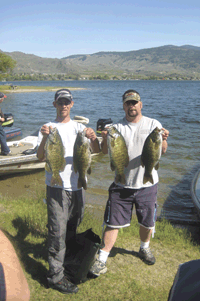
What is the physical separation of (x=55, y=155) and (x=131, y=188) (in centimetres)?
136

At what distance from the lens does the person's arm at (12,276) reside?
1347 mm

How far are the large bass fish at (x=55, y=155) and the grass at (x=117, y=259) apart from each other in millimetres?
958

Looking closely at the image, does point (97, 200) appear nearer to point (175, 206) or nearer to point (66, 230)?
point (175, 206)

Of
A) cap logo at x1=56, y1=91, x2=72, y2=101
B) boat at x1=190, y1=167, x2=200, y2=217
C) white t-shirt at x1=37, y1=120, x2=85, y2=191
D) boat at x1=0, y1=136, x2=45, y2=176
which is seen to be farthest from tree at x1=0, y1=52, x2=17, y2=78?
white t-shirt at x1=37, y1=120, x2=85, y2=191

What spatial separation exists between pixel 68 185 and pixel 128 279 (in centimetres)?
183

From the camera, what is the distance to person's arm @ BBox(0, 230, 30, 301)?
1.35 m

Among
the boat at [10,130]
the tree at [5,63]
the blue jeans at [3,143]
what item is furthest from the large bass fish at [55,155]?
the tree at [5,63]

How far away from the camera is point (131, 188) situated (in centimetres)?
377

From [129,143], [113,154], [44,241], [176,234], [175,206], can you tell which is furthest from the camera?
[175,206]

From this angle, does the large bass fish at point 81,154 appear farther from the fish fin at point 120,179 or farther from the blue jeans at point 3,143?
the blue jeans at point 3,143

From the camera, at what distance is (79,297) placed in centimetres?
346

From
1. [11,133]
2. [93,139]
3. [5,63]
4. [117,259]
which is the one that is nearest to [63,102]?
[93,139]

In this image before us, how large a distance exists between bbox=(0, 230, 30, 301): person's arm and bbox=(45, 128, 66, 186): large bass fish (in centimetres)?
133

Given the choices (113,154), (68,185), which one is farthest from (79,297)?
(113,154)
